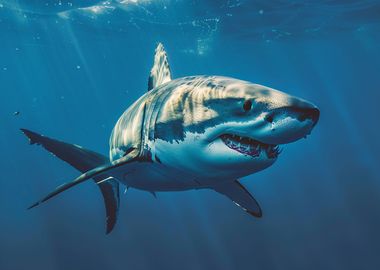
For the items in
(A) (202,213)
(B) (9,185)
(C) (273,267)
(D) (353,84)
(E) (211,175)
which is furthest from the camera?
(D) (353,84)

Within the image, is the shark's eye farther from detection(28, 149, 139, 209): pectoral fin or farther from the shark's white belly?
detection(28, 149, 139, 209): pectoral fin

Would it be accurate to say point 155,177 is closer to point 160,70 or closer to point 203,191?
point 160,70

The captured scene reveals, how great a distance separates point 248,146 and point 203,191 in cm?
2300

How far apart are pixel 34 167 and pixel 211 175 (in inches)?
1652

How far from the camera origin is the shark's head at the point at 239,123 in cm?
220

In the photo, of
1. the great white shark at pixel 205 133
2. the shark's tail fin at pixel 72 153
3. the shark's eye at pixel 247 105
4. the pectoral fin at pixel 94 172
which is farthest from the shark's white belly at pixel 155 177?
the shark's eye at pixel 247 105

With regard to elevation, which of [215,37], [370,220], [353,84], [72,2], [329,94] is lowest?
[329,94]

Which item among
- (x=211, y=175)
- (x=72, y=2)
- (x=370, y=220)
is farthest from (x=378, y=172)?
(x=211, y=175)

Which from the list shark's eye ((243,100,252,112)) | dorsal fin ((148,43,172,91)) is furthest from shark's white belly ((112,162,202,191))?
dorsal fin ((148,43,172,91))

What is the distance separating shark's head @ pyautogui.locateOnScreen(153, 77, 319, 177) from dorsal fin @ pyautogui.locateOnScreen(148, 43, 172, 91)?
2.26 m

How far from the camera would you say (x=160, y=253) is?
12.6 metres

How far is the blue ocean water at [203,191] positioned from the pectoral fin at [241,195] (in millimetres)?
7078

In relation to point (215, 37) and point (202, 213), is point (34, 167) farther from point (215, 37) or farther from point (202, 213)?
point (202, 213)

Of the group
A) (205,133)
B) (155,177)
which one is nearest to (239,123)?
(205,133)
